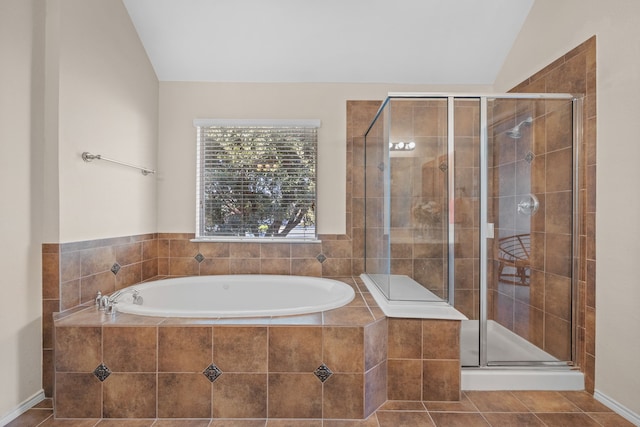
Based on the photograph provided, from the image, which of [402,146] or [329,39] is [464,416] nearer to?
[402,146]

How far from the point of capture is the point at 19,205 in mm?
1655

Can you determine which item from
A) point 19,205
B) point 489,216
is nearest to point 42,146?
point 19,205

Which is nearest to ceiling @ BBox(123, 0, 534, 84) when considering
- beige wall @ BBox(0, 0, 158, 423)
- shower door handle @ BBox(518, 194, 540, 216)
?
beige wall @ BBox(0, 0, 158, 423)

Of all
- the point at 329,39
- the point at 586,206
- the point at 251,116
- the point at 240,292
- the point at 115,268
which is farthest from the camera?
the point at 251,116

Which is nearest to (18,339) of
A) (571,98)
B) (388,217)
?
(388,217)

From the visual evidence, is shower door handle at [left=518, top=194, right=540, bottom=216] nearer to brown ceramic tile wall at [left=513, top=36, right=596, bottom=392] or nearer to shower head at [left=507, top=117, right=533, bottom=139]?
brown ceramic tile wall at [left=513, top=36, right=596, bottom=392]

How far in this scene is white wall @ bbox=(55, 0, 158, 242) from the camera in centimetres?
178

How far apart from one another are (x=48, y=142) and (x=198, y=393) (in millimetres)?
1577

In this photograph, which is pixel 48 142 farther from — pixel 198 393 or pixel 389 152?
pixel 389 152

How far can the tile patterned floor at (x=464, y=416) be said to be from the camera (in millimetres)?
1569

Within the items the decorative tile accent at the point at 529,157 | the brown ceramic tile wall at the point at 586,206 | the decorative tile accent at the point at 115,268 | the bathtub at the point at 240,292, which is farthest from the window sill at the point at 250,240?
the brown ceramic tile wall at the point at 586,206

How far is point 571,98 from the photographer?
1.94m

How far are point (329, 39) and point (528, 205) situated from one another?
187cm

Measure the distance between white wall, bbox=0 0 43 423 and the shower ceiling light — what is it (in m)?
2.02
